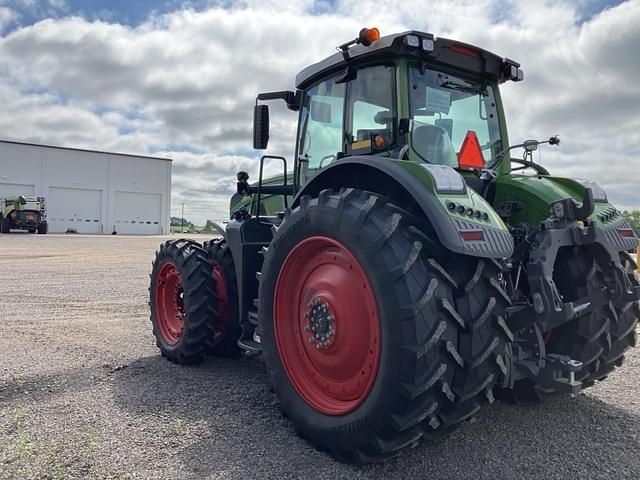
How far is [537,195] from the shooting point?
3514 millimetres

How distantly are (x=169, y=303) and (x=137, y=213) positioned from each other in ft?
150

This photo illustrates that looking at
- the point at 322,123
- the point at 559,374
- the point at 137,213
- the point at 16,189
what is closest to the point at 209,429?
the point at 559,374

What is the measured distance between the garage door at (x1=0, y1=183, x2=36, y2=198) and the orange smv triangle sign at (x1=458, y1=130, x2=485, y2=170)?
152 ft

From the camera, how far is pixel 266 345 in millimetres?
3502

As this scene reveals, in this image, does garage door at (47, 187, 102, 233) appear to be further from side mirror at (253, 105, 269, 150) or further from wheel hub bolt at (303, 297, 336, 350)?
wheel hub bolt at (303, 297, 336, 350)

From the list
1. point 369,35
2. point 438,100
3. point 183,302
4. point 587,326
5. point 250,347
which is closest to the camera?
point 587,326

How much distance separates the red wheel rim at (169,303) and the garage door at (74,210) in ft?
143

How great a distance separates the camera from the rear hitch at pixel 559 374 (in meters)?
2.87

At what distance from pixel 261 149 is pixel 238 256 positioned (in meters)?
0.92

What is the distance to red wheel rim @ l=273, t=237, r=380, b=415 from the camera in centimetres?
293

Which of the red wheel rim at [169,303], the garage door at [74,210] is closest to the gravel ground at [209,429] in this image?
the red wheel rim at [169,303]

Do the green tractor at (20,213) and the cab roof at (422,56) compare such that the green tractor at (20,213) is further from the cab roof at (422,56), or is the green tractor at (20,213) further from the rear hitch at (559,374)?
the rear hitch at (559,374)

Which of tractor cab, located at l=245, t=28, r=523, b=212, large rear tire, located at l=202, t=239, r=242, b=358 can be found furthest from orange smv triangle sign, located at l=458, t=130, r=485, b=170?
large rear tire, located at l=202, t=239, r=242, b=358

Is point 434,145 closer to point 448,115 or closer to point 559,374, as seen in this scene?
point 448,115
